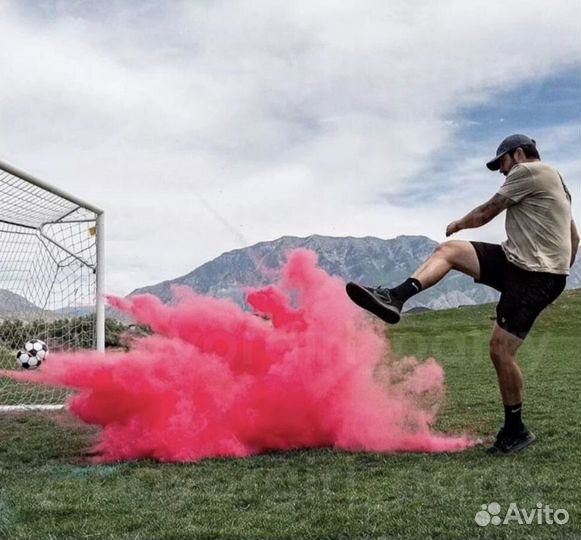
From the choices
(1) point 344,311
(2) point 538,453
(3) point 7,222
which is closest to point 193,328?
(1) point 344,311

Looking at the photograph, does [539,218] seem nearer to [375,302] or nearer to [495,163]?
[495,163]

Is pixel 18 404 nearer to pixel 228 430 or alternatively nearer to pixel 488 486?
pixel 228 430

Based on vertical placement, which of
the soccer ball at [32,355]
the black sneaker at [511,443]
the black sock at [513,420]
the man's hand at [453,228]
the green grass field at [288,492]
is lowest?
the green grass field at [288,492]

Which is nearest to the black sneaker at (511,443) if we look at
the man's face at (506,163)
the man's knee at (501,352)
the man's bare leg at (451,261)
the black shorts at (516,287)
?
the man's knee at (501,352)

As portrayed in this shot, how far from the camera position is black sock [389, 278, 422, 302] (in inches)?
199

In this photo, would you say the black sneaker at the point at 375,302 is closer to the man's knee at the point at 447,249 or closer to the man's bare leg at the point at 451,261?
the man's bare leg at the point at 451,261

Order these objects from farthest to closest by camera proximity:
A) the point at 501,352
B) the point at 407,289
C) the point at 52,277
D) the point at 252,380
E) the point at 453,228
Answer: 1. the point at 52,277
2. the point at 252,380
3. the point at 453,228
4. the point at 501,352
5. the point at 407,289

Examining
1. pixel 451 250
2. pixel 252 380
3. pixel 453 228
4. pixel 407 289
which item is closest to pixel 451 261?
pixel 451 250

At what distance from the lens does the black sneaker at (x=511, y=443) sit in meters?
5.46

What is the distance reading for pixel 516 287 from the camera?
5465mm

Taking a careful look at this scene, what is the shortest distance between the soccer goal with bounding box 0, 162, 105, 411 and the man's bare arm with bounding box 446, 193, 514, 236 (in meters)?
5.96

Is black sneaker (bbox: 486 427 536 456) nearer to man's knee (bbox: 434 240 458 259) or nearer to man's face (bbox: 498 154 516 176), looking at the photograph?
man's knee (bbox: 434 240 458 259)

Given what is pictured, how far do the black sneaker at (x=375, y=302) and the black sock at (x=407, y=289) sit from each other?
120 millimetres

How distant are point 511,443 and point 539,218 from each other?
172 cm
